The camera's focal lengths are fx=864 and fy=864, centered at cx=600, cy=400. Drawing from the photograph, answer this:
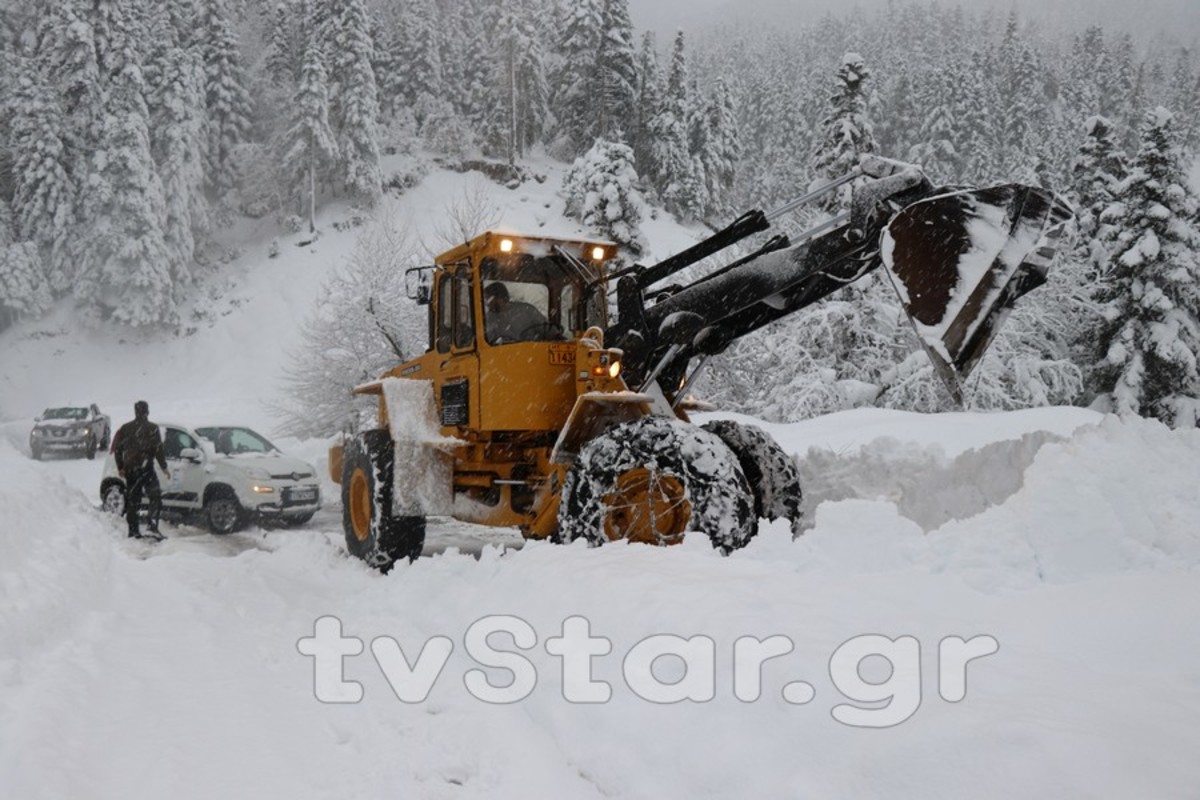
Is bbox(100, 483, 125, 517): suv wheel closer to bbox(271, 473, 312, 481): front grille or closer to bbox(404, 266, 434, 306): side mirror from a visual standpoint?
bbox(271, 473, 312, 481): front grille

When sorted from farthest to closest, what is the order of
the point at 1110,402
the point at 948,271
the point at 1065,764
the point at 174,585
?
1. the point at 1110,402
2. the point at 174,585
3. the point at 948,271
4. the point at 1065,764

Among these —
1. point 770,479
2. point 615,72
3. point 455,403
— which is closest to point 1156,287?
point 770,479

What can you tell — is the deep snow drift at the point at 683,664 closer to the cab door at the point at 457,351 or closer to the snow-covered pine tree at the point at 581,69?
the cab door at the point at 457,351

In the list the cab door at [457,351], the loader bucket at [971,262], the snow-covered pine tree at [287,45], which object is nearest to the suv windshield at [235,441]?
the cab door at [457,351]

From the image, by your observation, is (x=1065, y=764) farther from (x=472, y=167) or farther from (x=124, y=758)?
(x=472, y=167)

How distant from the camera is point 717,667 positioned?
3779 mm

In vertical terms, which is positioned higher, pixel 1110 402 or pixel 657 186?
pixel 657 186

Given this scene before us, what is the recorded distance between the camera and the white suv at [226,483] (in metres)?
11.5

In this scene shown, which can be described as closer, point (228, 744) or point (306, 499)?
point (228, 744)

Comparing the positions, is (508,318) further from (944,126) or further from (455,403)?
(944,126)

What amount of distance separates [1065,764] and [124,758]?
11.5 ft

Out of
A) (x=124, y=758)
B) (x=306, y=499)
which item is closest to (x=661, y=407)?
(x=124, y=758)

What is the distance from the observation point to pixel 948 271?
18.3ft

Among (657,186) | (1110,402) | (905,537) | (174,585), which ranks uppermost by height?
(657,186)
